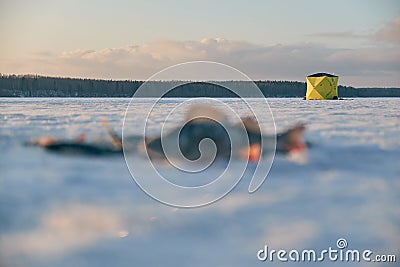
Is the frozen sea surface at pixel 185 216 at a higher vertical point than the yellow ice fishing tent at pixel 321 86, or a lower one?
lower

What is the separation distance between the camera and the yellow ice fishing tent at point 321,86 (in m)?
22.9

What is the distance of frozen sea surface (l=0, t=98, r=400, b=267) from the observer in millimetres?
3533

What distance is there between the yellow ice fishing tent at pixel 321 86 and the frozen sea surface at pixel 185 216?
58.8 ft

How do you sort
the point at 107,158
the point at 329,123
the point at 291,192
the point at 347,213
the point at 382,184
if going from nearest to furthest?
the point at 347,213 → the point at 291,192 → the point at 382,184 → the point at 107,158 → the point at 329,123

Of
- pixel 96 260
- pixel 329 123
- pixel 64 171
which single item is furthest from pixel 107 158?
pixel 329 123

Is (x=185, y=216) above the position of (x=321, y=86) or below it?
below

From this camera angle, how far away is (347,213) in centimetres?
419

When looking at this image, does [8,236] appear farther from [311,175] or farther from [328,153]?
[328,153]

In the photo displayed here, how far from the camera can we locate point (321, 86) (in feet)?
76.1

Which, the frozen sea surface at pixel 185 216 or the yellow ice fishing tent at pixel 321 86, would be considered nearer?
the frozen sea surface at pixel 185 216

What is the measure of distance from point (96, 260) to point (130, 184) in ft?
4.55

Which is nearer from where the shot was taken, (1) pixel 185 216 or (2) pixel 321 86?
(1) pixel 185 216

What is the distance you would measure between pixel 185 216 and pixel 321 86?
20.5 m

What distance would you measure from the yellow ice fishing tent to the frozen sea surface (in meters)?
17.9
